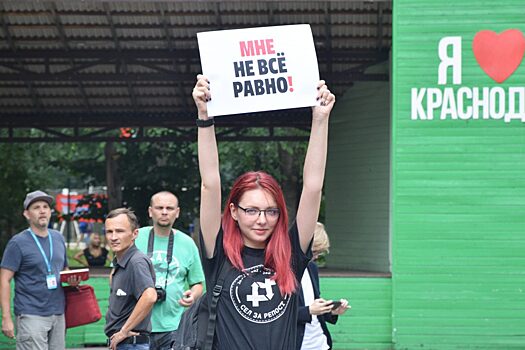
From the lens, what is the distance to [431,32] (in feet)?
41.9

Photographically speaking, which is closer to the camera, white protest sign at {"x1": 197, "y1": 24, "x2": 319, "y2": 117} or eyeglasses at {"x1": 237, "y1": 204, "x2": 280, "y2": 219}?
eyeglasses at {"x1": 237, "y1": 204, "x2": 280, "y2": 219}

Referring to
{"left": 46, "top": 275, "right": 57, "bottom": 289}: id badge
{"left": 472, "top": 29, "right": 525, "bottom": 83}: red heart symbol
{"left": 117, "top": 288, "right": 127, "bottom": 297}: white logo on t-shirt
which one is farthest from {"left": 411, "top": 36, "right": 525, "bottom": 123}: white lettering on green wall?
{"left": 117, "top": 288, "right": 127, "bottom": 297}: white logo on t-shirt

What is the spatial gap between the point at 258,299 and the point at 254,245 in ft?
0.78

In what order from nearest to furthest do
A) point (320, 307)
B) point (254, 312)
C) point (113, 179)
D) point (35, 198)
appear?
point (254, 312), point (320, 307), point (35, 198), point (113, 179)

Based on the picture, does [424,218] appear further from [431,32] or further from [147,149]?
[147,149]

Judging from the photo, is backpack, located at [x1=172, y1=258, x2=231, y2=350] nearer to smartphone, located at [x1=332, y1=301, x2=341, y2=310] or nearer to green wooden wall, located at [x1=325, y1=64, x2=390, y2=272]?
smartphone, located at [x1=332, y1=301, x2=341, y2=310]

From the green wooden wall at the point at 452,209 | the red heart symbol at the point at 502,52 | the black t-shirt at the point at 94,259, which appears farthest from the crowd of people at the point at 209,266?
the black t-shirt at the point at 94,259

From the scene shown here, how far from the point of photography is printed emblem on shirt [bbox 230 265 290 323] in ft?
14.5

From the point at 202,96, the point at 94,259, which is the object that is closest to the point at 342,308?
the point at 202,96

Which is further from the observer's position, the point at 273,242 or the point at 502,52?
the point at 502,52

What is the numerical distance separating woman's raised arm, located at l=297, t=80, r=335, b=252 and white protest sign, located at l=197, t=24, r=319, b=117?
0.35ft

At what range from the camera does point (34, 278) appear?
907 cm

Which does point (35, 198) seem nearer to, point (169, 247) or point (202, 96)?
point (169, 247)

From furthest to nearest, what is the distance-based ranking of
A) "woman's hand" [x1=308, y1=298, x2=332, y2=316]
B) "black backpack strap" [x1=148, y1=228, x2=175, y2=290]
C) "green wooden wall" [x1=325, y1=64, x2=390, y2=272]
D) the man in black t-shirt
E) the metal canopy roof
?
"green wooden wall" [x1=325, y1=64, x2=390, y2=272] → the metal canopy roof → "black backpack strap" [x1=148, y1=228, x2=175, y2=290] → the man in black t-shirt → "woman's hand" [x1=308, y1=298, x2=332, y2=316]
